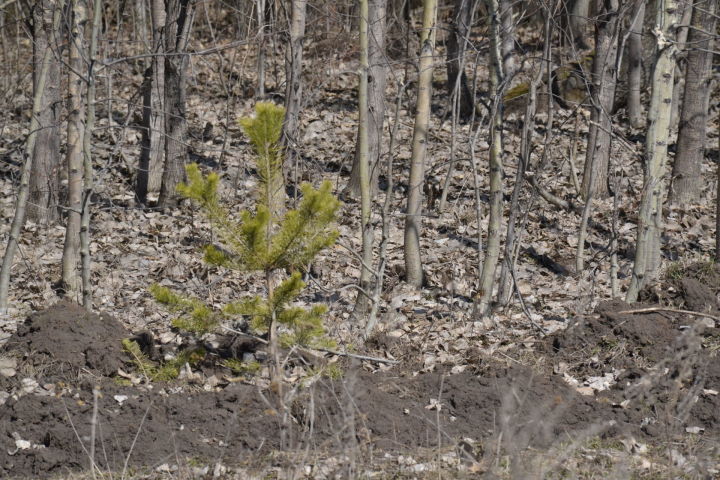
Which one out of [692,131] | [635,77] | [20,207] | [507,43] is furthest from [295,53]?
[635,77]

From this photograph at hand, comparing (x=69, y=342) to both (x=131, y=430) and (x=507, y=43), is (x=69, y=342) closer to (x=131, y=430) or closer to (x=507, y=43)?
(x=131, y=430)

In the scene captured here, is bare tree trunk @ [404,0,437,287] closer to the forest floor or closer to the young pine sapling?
the forest floor

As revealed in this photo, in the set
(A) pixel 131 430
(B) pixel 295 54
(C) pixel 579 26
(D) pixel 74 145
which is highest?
(C) pixel 579 26

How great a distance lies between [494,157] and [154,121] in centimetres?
604

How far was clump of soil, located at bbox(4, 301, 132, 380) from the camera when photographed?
228 inches

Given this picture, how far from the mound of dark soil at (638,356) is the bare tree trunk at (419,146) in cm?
210

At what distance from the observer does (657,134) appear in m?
6.89

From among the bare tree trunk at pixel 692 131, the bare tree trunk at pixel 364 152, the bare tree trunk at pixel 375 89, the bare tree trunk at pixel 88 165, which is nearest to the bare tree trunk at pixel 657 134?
the bare tree trunk at pixel 364 152

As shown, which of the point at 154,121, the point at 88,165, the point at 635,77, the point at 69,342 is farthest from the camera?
the point at 635,77

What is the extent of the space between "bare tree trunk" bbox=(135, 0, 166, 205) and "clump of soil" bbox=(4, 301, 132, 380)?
205 inches

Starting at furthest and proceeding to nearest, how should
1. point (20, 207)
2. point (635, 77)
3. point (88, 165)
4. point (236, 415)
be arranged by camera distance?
point (635, 77), point (20, 207), point (88, 165), point (236, 415)

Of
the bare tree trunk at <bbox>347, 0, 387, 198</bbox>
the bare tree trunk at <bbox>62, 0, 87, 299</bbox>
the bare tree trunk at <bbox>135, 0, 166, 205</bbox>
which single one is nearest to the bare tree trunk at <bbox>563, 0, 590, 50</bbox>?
the bare tree trunk at <bbox>347, 0, 387, 198</bbox>

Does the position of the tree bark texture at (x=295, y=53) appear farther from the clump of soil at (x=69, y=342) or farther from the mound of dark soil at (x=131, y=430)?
the mound of dark soil at (x=131, y=430)

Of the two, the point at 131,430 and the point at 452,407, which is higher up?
the point at 452,407
